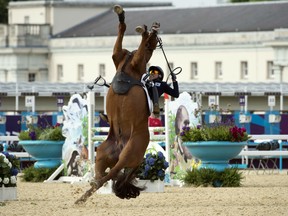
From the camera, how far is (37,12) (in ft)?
309

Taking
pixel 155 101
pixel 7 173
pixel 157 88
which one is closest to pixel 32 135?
pixel 7 173

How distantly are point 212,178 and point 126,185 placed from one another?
18.2ft

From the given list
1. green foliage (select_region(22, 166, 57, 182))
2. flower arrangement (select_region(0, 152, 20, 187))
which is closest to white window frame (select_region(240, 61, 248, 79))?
green foliage (select_region(22, 166, 57, 182))

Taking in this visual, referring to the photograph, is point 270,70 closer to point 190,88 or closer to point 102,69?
point 102,69

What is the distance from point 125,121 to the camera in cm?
1992

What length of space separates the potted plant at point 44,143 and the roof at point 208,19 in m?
46.0

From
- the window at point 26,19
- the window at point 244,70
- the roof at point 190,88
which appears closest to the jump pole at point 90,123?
the roof at point 190,88

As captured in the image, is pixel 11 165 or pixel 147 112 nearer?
pixel 147 112

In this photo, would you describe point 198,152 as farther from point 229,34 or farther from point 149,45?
point 229,34

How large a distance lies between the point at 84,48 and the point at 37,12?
1203 centimetres

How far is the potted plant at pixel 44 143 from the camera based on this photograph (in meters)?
27.4

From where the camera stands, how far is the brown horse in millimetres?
19859

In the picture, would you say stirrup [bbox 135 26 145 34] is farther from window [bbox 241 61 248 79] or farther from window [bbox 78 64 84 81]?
window [bbox 78 64 84 81]

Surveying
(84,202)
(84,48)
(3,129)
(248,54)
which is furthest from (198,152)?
(84,48)
